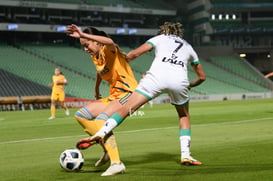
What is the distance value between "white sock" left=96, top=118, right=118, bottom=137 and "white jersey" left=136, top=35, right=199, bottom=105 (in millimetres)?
650

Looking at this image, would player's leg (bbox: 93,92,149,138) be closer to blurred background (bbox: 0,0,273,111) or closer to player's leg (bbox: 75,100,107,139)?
player's leg (bbox: 75,100,107,139)

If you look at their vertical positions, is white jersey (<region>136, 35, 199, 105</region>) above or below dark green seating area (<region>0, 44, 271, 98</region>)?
above

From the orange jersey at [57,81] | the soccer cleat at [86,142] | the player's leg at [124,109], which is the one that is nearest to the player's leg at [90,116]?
the player's leg at [124,109]

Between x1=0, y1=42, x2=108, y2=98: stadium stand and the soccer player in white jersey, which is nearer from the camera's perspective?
the soccer player in white jersey

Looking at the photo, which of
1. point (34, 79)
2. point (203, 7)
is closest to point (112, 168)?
point (34, 79)

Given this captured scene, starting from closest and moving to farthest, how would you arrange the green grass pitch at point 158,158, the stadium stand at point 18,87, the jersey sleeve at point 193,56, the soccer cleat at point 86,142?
the soccer cleat at point 86,142 → the green grass pitch at point 158,158 → the jersey sleeve at point 193,56 → the stadium stand at point 18,87

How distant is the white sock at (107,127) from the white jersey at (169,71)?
0.65 metres

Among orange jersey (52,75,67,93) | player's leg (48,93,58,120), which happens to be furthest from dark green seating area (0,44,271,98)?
player's leg (48,93,58,120)

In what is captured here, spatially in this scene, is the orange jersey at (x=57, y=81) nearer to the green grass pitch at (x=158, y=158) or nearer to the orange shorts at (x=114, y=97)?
the green grass pitch at (x=158, y=158)

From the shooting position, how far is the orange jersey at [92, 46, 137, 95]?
7617mm

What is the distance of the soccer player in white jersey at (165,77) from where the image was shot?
22.9ft

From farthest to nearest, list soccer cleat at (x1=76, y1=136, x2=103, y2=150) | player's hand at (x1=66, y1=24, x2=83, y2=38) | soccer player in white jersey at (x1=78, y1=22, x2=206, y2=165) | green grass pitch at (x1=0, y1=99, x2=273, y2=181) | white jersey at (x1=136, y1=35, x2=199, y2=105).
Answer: white jersey at (x1=136, y1=35, x2=199, y2=105), soccer player in white jersey at (x1=78, y1=22, x2=206, y2=165), player's hand at (x1=66, y1=24, x2=83, y2=38), green grass pitch at (x1=0, y1=99, x2=273, y2=181), soccer cleat at (x1=76, y1=136, x2=103, y2=150)

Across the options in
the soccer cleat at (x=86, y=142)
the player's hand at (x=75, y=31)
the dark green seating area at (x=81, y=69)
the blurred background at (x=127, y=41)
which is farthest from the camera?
the dark green seating area at (x=81, y=69)

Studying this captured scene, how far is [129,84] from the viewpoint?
25.2ft
